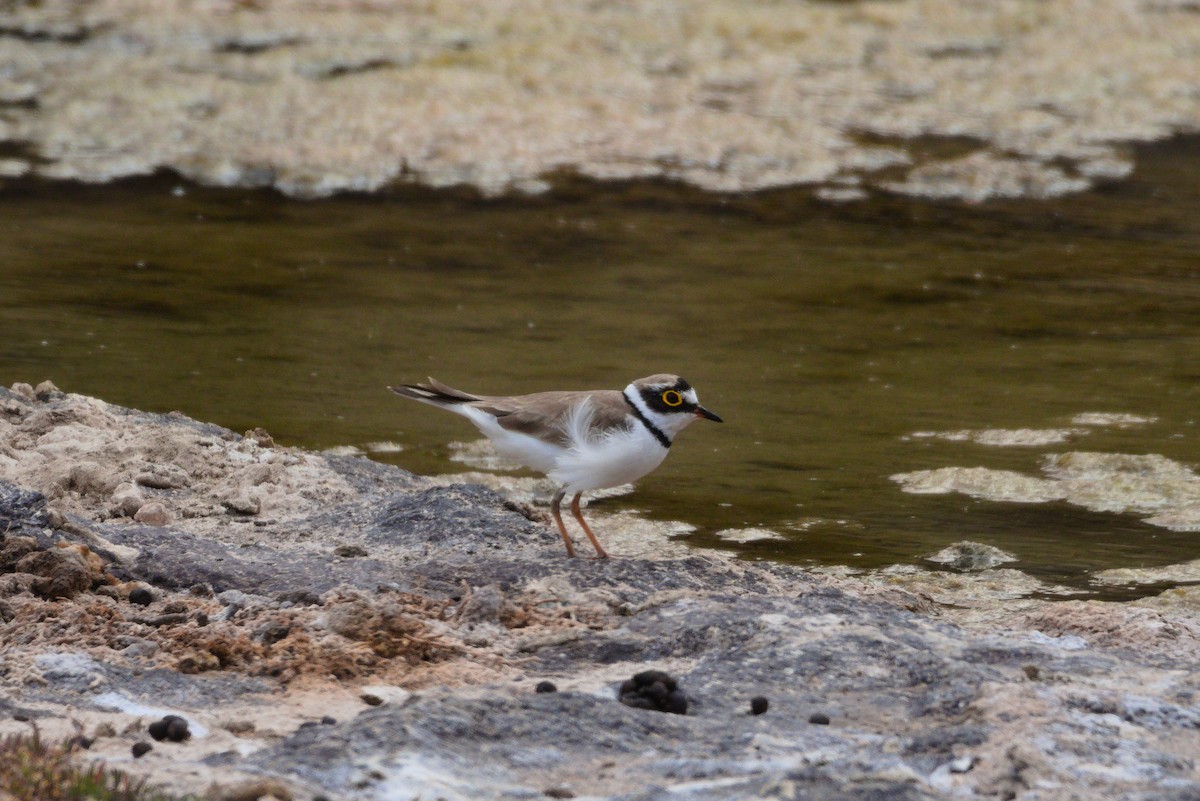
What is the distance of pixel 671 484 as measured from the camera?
7438 mm

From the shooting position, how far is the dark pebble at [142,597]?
4840 mm

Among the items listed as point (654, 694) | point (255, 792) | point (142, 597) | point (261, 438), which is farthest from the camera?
point (261, 438)

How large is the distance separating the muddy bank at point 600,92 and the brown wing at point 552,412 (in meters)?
7.25

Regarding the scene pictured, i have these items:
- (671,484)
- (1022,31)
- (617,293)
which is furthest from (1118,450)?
(1022,31)

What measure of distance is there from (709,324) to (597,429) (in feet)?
15.1

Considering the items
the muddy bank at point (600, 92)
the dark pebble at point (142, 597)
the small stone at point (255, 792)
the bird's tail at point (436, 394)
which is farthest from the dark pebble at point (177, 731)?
the muddy bank at point (600, 92)

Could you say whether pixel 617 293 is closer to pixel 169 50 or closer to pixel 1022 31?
pixel 169 50

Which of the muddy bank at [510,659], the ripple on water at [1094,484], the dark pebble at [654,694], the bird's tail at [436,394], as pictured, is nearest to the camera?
the muddy bank at [510,659]

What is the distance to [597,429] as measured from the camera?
5391 millimetres

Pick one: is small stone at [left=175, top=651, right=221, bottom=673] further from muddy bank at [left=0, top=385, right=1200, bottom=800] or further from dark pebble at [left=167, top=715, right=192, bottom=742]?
dark pebble at [left=167, top=715, right=192, bottom=742]

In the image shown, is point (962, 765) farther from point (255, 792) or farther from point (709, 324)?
point (709, 324)

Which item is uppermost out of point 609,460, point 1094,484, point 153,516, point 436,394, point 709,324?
point 436,394

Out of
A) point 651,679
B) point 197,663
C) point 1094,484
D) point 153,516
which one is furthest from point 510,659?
point 1094,484

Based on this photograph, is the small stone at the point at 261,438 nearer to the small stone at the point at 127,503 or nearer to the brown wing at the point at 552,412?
the small stone at the point at 127,503
